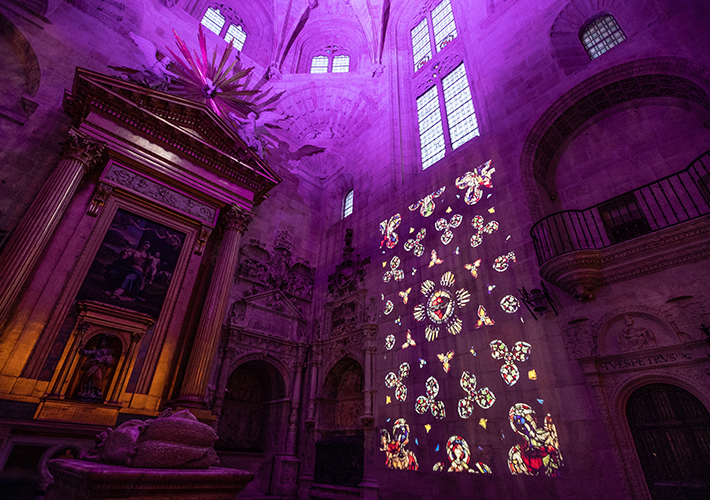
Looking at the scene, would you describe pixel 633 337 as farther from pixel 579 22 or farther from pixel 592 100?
pixel 579 22

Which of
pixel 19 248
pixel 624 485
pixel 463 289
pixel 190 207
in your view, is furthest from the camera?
pixel 190 207

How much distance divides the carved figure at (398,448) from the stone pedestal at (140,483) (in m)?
5.85

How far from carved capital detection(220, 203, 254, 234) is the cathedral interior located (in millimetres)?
301

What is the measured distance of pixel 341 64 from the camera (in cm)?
1967

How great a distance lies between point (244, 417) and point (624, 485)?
34.4 feet

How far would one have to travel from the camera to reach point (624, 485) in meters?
5.25

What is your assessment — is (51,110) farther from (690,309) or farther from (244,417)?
(690,309)

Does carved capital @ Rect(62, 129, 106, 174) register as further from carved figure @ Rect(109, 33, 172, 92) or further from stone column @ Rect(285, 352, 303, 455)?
stone column @ Rect(285, 352, 303, 455)

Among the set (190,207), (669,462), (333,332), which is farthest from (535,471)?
(190,207)

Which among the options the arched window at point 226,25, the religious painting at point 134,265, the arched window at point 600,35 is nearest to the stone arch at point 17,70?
the religious painting at point 134,265

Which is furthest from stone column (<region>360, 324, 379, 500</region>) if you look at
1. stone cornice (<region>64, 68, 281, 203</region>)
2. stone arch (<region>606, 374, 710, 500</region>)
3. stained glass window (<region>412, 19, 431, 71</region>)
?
stained glass window (<region>412, 19, 431, 71</region>)

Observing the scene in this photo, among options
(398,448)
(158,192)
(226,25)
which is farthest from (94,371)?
(226,25)

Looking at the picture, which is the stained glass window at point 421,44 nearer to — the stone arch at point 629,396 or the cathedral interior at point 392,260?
the cathedral interior at point 392,260

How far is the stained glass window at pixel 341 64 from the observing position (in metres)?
19.4
